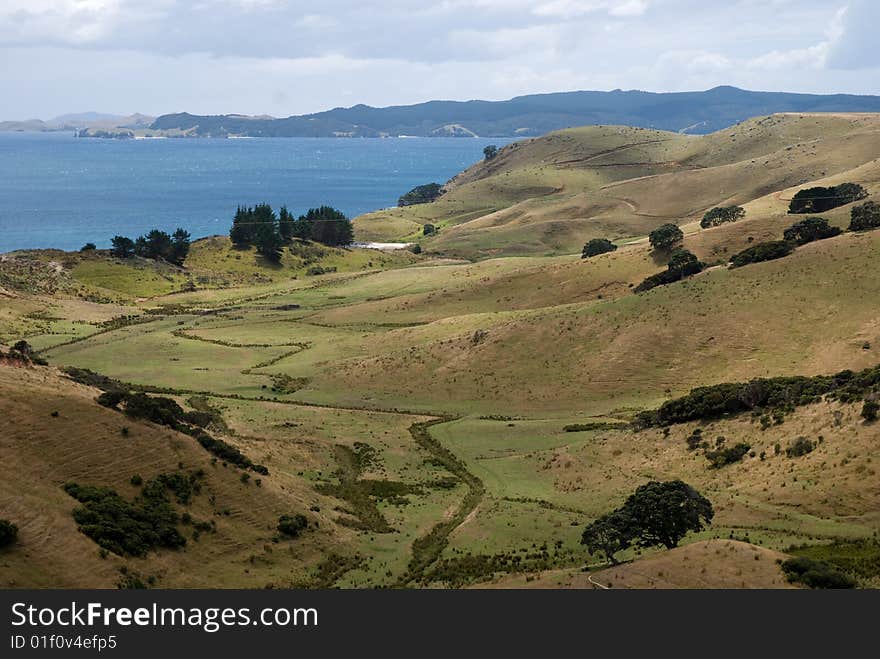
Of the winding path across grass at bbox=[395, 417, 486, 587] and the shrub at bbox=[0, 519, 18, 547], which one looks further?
the winding path across grass at bbox=[395, 417, 486, 587]

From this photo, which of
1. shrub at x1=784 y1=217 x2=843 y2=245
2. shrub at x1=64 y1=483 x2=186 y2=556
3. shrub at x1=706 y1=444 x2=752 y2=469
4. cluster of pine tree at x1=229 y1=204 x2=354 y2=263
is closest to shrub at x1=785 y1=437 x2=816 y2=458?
shrub at x1=706 y1=444 x2=752 y2=469

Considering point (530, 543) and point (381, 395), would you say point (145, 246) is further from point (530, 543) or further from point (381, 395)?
point (530, 543)

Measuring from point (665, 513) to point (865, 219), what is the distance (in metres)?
65.7

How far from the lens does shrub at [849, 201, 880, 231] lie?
299 feet

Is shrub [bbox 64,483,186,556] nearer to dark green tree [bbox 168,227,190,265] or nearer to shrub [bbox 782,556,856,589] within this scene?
shrub [bbox 782,556,856,589]

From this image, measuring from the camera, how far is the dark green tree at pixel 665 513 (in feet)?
123

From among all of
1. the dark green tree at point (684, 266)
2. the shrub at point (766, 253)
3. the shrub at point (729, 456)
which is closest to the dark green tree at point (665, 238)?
the dark green tree at point (684, 266)

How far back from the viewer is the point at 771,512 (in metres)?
42.5

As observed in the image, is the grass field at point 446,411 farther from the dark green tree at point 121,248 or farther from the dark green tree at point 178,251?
the dark green tree at point 178,251

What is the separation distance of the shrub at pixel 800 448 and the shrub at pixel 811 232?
48836 millimetres

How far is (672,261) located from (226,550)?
6468 cm

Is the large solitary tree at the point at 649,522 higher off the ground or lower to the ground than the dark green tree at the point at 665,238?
lower

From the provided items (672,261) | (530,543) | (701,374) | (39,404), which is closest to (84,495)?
(39,404)

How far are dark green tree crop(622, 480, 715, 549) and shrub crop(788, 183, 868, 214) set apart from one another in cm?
8865
